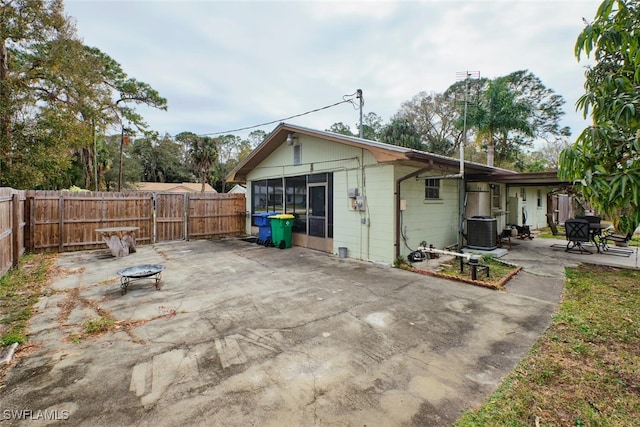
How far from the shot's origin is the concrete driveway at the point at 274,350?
216 cm

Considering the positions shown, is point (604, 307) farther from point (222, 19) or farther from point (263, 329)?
point (222, 19)

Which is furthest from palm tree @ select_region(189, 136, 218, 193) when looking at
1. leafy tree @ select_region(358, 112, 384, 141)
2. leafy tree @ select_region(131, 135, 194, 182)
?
leafy tree @ select_region(131, 135, 194, 182)

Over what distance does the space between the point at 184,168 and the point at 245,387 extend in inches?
1741

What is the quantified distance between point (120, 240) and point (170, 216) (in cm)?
248

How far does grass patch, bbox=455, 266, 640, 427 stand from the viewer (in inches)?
81.7

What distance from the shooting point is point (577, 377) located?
2.55 m

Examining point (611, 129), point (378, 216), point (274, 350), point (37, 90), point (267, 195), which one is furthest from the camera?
point (37, 90)

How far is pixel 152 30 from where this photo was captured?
9.62m

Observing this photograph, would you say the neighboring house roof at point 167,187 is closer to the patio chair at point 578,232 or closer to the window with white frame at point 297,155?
the window with white frame at point 297,155

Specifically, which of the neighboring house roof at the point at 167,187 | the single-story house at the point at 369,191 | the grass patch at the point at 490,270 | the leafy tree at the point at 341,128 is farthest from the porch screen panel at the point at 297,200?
the neighboring house roof at the point at 167,187

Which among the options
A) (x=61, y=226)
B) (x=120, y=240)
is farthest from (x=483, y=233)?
(x=61, y=226)

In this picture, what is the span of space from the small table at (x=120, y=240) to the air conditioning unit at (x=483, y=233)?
959cm

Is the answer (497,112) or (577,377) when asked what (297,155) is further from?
(497,112)

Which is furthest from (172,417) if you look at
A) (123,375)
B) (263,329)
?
(263,329)
